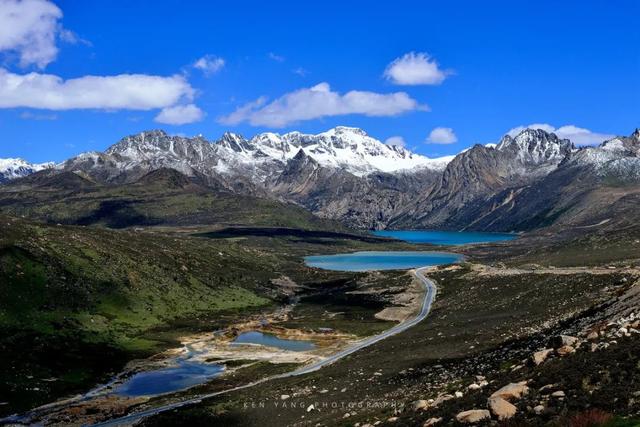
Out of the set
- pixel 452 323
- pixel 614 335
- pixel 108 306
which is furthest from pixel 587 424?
pixel 108 306

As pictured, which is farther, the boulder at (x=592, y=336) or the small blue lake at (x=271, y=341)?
the small blue lake at (x=271, y=341)

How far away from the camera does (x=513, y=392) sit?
1775 inches

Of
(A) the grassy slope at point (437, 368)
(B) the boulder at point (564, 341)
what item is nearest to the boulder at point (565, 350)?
(B) the boulder at point (564, 341)

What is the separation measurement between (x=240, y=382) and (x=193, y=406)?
20980mm

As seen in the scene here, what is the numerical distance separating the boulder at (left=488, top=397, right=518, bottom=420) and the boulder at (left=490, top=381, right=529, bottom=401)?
79.3 inches

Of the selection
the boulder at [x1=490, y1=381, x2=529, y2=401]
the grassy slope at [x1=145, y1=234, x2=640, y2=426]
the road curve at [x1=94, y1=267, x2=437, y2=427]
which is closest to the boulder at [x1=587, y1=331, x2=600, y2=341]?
the grassy slope at [x1=145, y1=234, x2=640, y2=426]

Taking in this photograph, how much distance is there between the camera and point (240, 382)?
11481cm

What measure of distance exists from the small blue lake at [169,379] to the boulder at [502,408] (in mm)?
84419

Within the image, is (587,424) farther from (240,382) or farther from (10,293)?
(10,293)

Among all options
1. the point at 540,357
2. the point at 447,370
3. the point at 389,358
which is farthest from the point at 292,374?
the point at 540,357

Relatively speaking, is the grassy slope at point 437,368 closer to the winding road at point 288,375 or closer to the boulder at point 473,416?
the boulder at point 473,416

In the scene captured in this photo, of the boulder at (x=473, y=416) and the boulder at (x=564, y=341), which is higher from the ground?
the boulder at (x=564, y=341)

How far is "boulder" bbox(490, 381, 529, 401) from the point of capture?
44.7 m

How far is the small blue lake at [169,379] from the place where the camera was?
117750 mm
